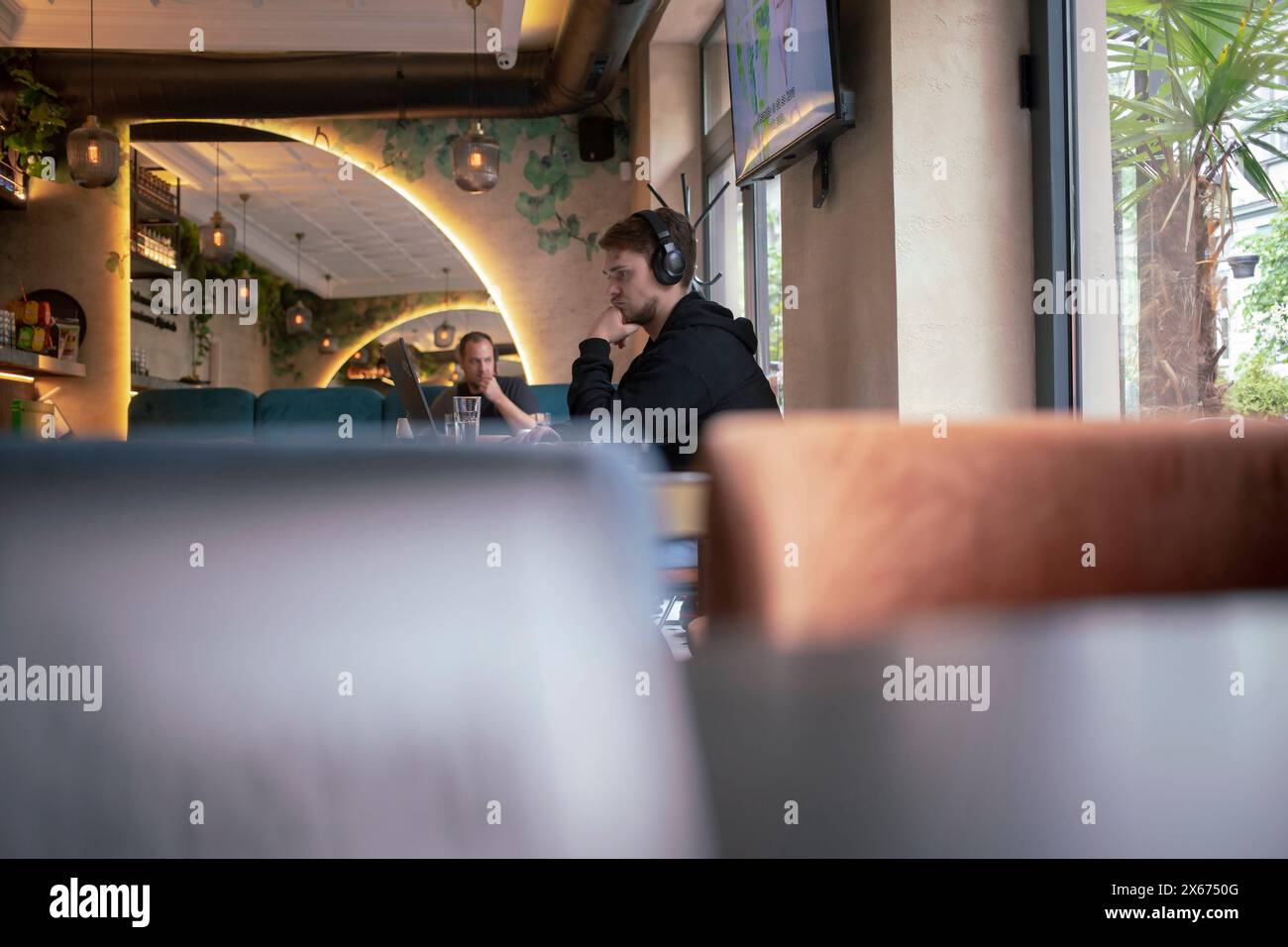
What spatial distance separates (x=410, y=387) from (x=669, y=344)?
76 cm

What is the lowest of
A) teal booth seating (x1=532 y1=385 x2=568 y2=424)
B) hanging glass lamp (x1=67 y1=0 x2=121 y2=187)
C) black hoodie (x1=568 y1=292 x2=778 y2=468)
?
black hoodie (x1=568 y1=292 x2=778 y2=468)

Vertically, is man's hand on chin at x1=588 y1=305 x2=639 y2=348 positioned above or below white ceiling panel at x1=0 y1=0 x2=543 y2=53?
below

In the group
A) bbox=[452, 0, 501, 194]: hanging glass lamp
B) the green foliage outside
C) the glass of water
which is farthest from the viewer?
bbox=[452, 0, 501, 194]: hanging glass lamp

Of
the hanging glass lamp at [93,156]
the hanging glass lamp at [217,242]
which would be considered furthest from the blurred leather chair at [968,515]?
the hanging glass lamp at [217,242]

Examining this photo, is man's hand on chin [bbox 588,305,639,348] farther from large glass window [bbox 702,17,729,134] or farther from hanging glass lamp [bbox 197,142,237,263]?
hanging glass lamp [bbox 197,142,237,263]

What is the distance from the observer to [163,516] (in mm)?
598

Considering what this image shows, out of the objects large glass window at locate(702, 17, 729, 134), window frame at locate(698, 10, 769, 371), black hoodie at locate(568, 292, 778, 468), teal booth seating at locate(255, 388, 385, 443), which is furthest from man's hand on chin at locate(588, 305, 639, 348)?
large glass window at locate(702, 17, 729, 134)

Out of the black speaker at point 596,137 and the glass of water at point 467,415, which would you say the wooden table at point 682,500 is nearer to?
the glass of water at point 467,415

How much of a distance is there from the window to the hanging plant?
12.9 ft

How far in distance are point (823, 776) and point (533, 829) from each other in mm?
197

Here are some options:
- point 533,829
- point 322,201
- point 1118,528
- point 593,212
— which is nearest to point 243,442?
point 533,829

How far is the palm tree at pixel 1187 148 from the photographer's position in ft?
6.51

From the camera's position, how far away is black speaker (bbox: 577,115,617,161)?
6.82 meters

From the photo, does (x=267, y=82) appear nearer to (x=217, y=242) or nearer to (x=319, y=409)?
(x=217, y=242)
